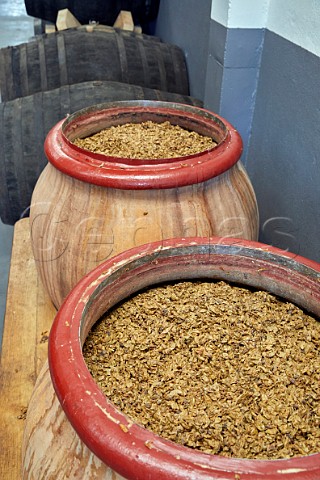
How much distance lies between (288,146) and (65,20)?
298 cm

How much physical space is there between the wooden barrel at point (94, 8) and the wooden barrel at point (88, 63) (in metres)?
1.31

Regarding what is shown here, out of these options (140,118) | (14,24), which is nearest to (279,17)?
(140,118)

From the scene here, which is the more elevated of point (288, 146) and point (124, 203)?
point (124, 203)

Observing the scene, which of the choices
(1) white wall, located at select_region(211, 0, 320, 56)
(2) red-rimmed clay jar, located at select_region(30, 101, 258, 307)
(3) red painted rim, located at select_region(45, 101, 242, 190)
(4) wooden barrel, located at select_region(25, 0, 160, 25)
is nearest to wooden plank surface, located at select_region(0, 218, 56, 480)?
(2) red-rimmed clay jar, located at select_region(30, 101, 258, 307)

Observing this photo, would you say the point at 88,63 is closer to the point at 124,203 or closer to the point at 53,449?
the point at 124,203

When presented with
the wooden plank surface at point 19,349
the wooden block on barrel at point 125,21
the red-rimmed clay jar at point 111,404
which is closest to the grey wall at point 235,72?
the wooden plank surface at point 19,349

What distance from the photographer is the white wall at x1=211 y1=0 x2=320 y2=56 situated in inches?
69.1

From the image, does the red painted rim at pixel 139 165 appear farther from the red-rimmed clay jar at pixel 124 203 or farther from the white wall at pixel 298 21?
the white wall at pixel 298 21

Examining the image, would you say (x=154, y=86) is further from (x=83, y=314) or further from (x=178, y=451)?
(x=178, y=451)

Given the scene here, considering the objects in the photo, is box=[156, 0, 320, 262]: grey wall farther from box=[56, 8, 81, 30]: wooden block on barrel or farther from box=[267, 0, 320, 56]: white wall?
box=[56, 8, 81, 30]: wooden block on barrel

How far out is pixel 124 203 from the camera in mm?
1285

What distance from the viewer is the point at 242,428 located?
0.82 meters

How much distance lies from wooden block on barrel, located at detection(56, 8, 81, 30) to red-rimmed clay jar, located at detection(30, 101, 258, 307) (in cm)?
313

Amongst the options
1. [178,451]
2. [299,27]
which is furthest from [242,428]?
[299,27]
